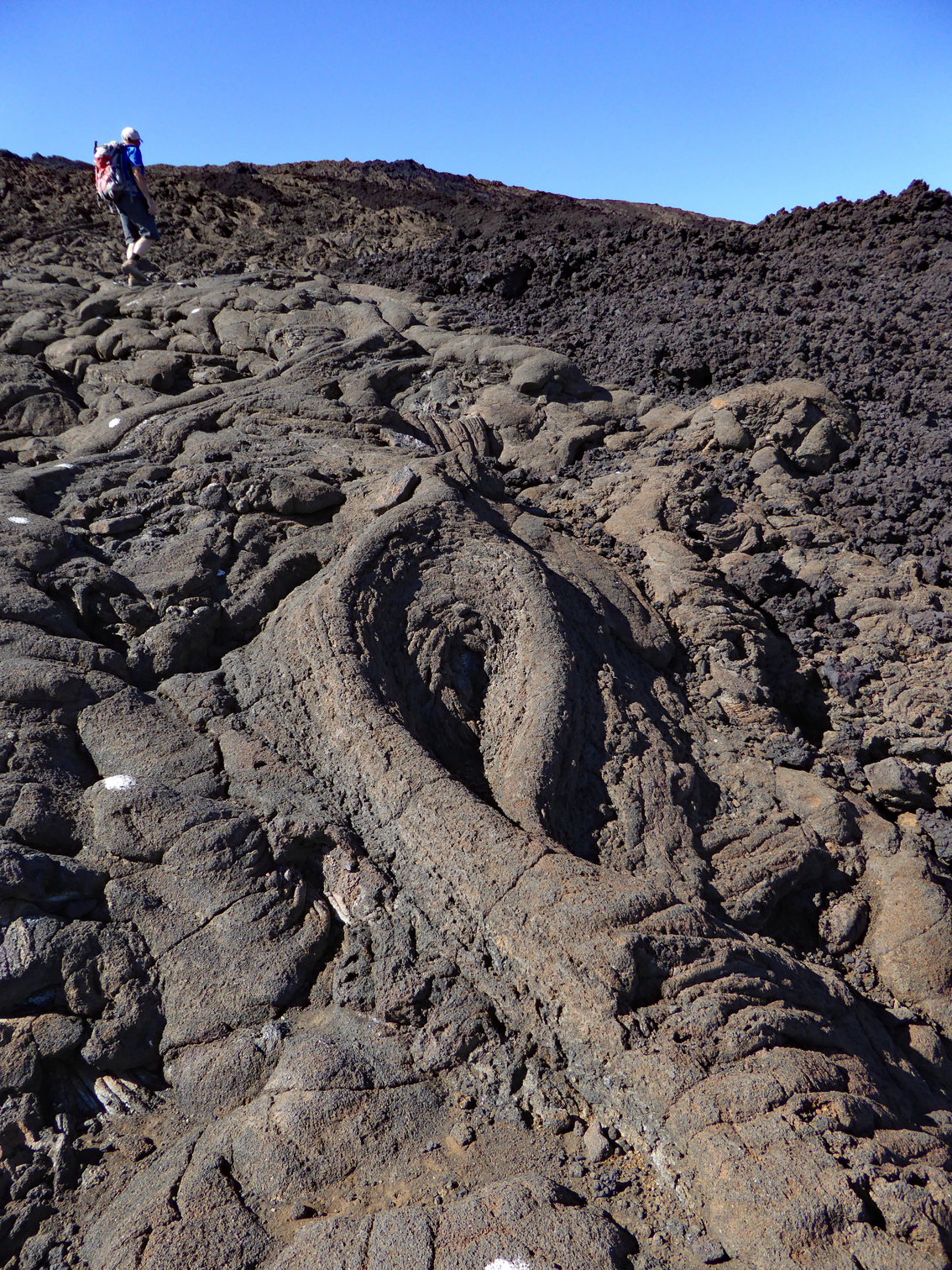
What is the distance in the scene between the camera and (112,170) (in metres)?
8.49

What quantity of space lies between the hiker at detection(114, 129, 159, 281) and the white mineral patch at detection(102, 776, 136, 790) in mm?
7581

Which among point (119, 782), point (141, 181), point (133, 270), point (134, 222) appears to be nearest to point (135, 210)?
point (134, 222)

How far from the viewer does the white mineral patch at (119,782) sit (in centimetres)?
315

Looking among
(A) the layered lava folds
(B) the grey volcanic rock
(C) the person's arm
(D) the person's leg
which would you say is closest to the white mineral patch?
(B) the grey volcanic rock

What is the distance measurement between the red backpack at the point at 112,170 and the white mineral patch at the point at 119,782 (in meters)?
8.03

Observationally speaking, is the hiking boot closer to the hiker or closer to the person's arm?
the hiker

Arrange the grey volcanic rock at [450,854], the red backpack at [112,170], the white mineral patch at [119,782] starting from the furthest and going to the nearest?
the red backpack at [112,170], the white mineral patch at [119,782], the grey volcanic rock at [450,854]

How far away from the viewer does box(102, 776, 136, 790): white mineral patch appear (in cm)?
315

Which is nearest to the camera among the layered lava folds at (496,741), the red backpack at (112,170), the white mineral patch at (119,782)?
the layered lava folds at (496,741)

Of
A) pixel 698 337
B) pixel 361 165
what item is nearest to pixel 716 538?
pixel 698 337

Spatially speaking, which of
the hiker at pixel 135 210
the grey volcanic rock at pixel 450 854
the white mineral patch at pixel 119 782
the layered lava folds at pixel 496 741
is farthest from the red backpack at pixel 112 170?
the white mineral patch at pixel 119 782

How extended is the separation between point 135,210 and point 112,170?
559 mm

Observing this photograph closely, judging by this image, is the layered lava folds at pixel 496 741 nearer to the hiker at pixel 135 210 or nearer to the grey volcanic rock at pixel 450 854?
the grey volcanic rock at pixel 450 854

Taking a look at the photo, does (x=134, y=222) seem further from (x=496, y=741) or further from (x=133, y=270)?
(x=496, y=741)
